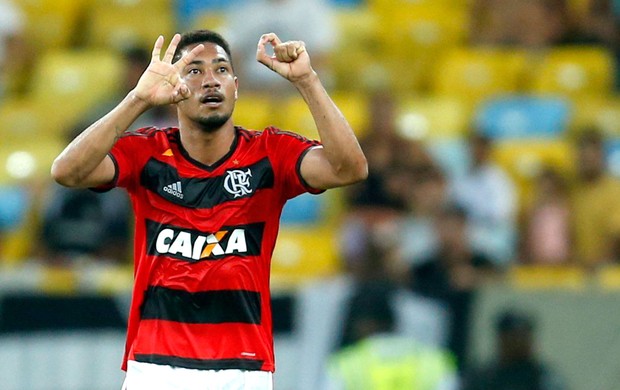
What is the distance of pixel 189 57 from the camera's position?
5070 mm

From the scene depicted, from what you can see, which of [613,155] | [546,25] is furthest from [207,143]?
[546,25]

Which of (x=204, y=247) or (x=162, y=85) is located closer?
(x=162, y=85)

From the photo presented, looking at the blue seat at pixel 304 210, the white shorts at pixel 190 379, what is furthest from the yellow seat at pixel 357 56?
the white shorts at pixel 190 379

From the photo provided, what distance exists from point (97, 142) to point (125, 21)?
7.85 meters

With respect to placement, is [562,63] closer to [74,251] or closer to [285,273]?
[285,273]

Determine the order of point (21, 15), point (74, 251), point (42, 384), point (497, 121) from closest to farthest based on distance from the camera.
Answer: point (42, 384) < point (74, 251) < point (497, 121) < point (21, 15)

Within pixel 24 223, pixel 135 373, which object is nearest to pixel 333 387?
pixel 24 223

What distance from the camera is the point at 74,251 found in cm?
950

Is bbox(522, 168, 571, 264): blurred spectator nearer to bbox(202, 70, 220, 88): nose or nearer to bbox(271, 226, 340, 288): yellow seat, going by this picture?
bbox(271, 226, 340, 288): yellow seat

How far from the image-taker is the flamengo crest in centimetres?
517

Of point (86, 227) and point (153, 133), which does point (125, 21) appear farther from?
point (153, 133)

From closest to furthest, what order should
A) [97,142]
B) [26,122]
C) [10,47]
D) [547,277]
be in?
[97,142] → [547,277] → [26,122] → [10,47]

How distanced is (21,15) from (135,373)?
7887mm

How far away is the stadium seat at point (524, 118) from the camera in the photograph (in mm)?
11398
